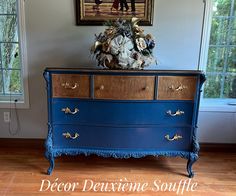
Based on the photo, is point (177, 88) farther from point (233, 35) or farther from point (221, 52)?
point (233, 35)

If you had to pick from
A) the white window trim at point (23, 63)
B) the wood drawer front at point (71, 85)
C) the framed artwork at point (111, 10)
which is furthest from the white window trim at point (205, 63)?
the white window trim at point (23, 63)

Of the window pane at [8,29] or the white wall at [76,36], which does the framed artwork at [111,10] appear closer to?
the white wall at [76,36]

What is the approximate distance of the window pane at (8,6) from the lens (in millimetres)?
2471

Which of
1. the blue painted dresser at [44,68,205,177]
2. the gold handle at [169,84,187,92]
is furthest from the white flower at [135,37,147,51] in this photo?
the gold handle at [169,84,187,92]

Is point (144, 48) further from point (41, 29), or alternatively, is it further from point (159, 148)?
point (41, 29)

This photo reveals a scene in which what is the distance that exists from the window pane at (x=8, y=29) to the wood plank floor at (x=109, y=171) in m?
1.21

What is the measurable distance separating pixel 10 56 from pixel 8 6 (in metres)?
0.50

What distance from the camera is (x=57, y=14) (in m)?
2.41

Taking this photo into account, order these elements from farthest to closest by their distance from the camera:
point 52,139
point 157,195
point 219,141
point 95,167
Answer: point 219,141 < point 95,167 < point 52,139 < point 157,195

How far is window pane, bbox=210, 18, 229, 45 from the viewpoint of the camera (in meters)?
2.53

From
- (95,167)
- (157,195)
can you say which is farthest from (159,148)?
(95,167)

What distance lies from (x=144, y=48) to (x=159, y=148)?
2.93 ft

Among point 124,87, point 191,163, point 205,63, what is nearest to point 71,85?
point 124,87

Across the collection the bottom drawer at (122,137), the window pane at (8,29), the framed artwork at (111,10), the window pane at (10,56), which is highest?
the framed artwork at (111,10)
